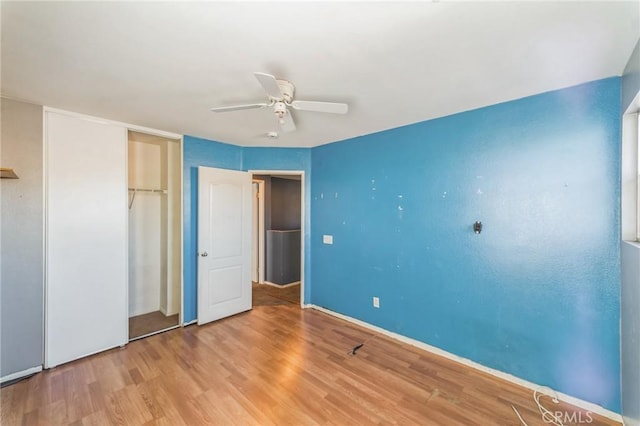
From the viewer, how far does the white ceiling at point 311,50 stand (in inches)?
50.5

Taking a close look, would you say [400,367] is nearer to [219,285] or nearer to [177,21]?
[219,285]

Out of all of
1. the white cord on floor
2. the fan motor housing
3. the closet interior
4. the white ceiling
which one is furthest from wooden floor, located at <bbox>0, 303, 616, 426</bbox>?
the white ceiling

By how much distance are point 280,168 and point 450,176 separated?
237 cm

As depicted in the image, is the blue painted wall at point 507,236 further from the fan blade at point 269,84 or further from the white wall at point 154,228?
the white wall at point 154,228

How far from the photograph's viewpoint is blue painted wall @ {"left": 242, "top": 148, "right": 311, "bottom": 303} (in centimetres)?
396

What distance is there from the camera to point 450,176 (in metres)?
2.66

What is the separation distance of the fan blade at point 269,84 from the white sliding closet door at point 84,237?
215 centimetres

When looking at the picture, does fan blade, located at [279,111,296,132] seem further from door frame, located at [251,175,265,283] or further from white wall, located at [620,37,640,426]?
door frame, located at [251,175,265,283]

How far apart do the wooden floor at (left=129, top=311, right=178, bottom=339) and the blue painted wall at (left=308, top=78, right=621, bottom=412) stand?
8.29 feet

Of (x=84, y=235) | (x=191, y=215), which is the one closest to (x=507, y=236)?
(x=191, y=215)

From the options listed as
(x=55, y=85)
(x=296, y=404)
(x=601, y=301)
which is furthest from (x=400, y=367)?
(x=55, y=85)

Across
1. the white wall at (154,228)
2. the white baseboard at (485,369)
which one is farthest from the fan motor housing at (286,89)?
the white baseboard at (485,369)

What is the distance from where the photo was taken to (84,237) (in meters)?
2.64

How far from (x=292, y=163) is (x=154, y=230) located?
227cm
